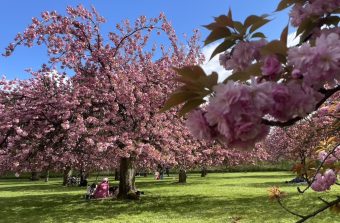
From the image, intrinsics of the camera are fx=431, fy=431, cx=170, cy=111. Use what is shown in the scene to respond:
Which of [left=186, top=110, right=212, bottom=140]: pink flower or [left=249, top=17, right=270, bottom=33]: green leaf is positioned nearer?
[left=186, top=110, right=212, bottom=140]: pink flower

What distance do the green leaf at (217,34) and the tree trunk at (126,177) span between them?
17385 mm

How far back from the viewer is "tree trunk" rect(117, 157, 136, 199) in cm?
1895

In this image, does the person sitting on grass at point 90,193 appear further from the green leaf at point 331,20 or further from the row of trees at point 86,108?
the green leaf at point 331,20

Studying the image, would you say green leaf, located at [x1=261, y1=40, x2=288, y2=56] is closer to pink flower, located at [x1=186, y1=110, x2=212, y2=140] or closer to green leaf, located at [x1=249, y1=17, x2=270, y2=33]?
green leaf, located at [x1=249, y1=17, x2=270, y2=33]

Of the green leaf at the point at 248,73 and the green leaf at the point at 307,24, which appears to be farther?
the green leaf at the point at 307,24

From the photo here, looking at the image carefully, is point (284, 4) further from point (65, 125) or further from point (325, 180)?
point (65, 125)

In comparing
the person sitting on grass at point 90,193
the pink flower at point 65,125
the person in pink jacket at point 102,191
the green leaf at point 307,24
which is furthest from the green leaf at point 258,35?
the person sitting on grass at point 90,193

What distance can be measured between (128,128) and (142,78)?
2.12 meters

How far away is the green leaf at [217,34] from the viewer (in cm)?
165

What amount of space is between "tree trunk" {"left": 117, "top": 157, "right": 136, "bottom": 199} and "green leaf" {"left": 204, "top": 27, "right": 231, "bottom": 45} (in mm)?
17385

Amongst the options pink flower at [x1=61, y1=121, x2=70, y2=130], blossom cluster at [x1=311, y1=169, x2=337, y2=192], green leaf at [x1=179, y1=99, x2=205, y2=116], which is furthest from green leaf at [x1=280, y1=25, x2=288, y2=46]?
pink flower at [x1=61, y1=121, x2=70, y2=130]

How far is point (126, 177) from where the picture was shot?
19.0m

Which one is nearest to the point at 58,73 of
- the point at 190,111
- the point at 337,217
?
the point at 337,217

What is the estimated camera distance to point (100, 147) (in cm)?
1423
